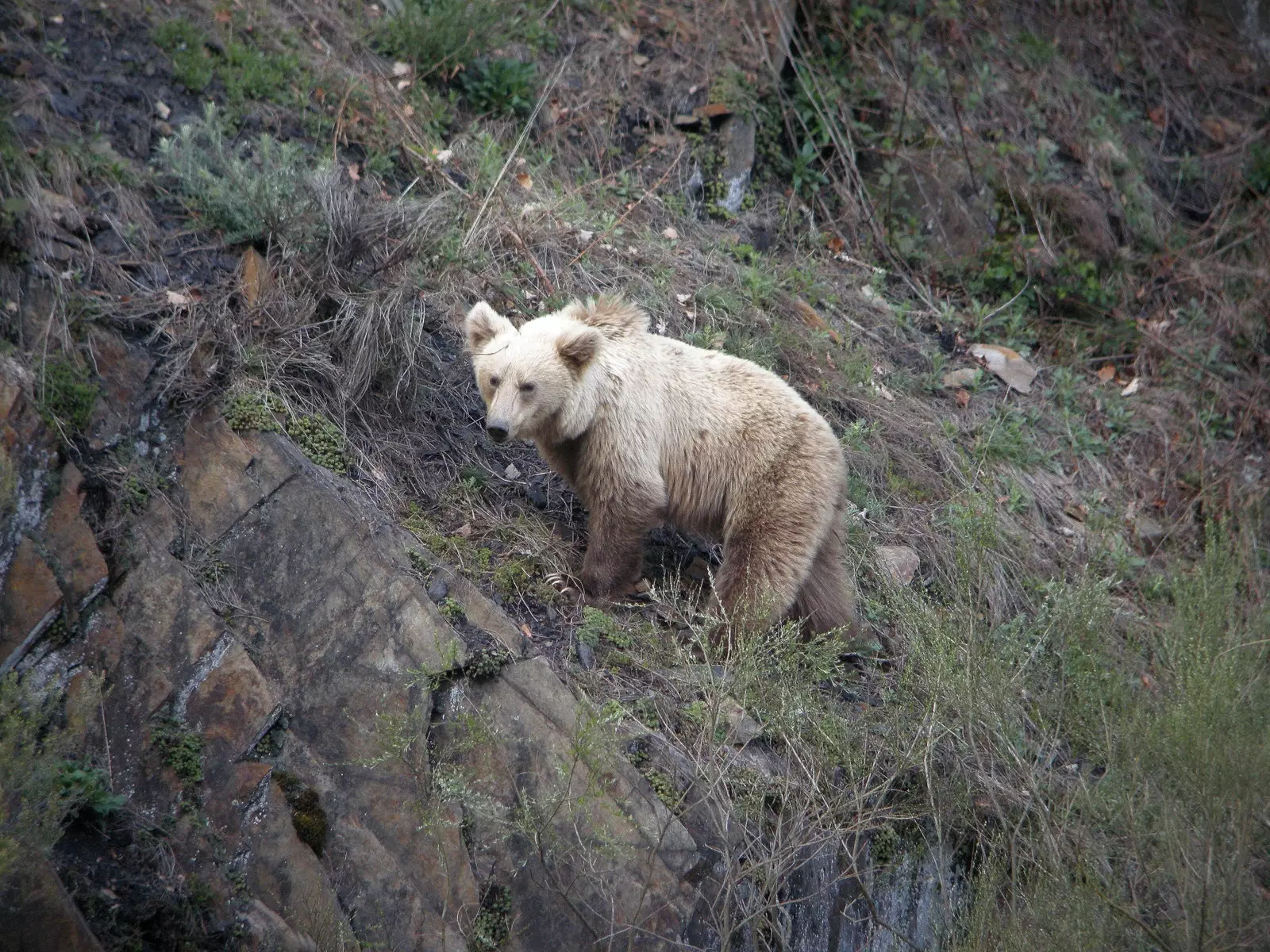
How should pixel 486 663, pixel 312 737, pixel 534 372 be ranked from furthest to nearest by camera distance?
pixel 534 372 → pixel 486 663 → pixel 312 737

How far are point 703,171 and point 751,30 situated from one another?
1.95 m

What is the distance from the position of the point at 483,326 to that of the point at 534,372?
1.76 ft

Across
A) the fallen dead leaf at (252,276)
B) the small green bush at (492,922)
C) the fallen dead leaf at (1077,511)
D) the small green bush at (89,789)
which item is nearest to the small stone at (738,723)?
the small green bush at (492,922)

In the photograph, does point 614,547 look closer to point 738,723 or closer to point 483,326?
point 738,723

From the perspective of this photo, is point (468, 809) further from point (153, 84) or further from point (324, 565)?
point (153, 84)

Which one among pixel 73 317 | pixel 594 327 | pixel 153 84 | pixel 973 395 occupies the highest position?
pixel 153 84

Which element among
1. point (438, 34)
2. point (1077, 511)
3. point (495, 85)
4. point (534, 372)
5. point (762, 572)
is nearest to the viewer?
A: point (534, 372)

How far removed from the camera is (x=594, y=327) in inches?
236

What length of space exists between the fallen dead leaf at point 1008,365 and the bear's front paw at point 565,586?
17.0 feet

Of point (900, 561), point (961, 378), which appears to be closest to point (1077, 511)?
point (961, 378)

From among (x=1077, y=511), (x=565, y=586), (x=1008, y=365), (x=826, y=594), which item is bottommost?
(x=1077, y=511)

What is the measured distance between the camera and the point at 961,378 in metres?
9.14

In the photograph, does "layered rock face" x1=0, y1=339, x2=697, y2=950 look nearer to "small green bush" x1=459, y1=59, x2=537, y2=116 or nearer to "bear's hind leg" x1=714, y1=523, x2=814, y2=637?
"bear's hind leg" x1=714, y1=523, x2=814, y2=637

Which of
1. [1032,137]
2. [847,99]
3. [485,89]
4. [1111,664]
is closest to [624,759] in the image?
[1111,664]
